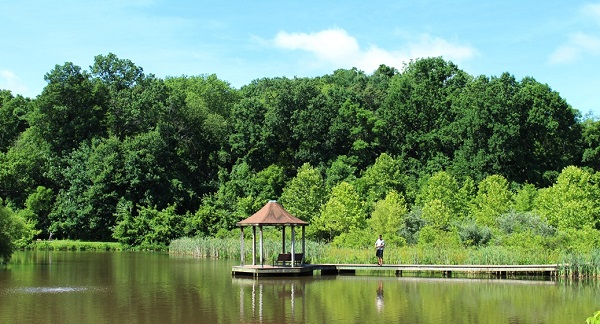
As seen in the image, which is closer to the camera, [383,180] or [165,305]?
[165,305]

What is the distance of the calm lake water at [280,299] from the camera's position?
19.0 m

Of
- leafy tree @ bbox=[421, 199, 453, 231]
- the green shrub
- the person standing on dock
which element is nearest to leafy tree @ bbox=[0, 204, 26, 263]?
the person standing on dock

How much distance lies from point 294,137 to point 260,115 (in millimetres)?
4378

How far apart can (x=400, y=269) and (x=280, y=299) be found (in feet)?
35.2

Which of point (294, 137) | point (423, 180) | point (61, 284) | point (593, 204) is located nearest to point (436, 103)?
point (423, 180)

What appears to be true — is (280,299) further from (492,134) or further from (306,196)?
(492,134)

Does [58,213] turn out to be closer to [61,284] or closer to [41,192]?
[41,192]

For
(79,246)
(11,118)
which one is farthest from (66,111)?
(79,246)

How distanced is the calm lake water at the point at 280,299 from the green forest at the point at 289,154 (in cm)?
1354

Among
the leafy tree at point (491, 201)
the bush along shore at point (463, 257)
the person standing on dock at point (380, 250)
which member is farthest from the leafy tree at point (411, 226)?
the person standing on dock at point (380, 250)

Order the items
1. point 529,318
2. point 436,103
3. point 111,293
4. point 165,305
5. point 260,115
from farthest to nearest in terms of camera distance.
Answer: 1. point 260,115
2. point 436,103
3. point 111,293
4. point 165,305
5. point 529,318

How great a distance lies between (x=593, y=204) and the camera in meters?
42.3

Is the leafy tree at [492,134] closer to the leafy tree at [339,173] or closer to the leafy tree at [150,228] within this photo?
the leafy tree at [339,173]

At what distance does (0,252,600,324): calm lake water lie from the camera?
19.0 meters
